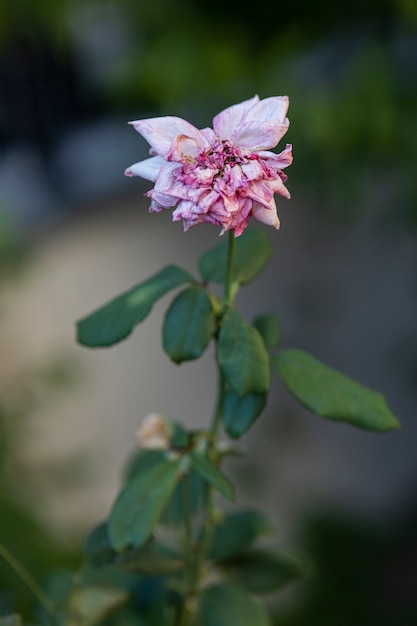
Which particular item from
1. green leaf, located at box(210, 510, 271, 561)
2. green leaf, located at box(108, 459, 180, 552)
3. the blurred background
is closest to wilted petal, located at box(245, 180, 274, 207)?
green leaf, located at box(108, 459, 180, 552)

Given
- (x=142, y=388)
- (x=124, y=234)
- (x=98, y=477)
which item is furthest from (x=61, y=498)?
(x=124, y=234)

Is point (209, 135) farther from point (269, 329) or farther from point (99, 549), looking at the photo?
point (99, 549)

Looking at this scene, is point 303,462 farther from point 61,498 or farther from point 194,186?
point 194,186

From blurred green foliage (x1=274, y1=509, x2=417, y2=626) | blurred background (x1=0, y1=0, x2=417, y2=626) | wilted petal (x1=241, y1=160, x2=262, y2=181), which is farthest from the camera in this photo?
blurred green foliage (x1=274, y1=509, x2=417, y2=626)

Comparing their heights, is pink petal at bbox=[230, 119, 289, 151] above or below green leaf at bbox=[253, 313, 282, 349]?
above

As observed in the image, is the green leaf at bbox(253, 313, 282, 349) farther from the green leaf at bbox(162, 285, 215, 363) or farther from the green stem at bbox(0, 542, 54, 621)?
the green stem at bbox(0, 542, 54, 621)

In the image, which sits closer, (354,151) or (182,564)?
(182,564)

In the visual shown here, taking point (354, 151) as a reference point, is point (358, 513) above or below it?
below
